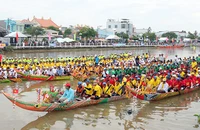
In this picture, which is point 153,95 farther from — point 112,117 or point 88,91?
point 88,91

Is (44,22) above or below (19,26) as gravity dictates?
above

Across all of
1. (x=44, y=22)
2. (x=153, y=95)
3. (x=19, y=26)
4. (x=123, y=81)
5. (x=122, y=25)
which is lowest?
(x=153, y=95)

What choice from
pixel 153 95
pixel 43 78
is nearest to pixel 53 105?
pixel 153 95

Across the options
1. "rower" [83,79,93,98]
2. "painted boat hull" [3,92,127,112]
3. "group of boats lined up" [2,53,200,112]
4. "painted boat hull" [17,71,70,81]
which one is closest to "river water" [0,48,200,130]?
"painted boat hull" [3,92,127,112]

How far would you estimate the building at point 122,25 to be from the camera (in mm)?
84694

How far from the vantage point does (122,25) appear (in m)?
85.4

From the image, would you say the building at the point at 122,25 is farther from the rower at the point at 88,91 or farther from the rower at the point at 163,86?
the rower at the point at 88,91

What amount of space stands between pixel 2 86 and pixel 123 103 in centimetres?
750

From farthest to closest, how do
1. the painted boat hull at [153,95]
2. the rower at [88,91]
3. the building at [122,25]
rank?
the building at [122,25], the painted boat hull at [153,95], the rower at [88,91]

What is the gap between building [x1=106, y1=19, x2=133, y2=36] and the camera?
8469 centimetres

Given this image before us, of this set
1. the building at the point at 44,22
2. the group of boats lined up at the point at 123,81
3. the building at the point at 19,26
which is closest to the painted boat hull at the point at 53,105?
the group of boats lined up at the point at 123,81

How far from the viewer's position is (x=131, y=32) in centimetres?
8681

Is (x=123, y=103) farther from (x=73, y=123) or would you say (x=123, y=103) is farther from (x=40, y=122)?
(x=40, y=122)

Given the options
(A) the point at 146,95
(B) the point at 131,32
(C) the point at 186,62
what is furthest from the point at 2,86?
(B) the point at 131,32
